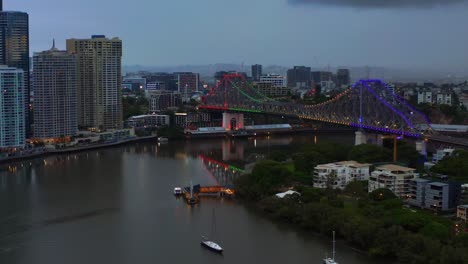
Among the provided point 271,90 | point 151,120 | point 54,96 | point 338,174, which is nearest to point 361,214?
point 338,174

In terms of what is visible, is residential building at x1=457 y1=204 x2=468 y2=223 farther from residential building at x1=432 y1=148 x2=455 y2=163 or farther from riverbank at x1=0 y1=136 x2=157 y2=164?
riverbank at x1=0 y1=136 x2=157 y2=164

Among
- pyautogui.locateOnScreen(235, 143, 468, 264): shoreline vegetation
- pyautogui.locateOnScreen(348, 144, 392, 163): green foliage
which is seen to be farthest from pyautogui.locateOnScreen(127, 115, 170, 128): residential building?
pyautogui.locateOnScreen(348, 144, 392, 163): green foliage

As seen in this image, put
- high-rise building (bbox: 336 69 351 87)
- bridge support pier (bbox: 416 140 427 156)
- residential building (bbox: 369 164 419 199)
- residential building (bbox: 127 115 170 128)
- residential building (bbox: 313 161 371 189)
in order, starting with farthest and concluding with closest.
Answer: high-rise building (bbox: 336 69 351 87)
residential building (bbox: 127 115 170 128)
bridge support pier (bbox: 416 140 427 156)
residential building (bbox: 313 161 371 189)
residential building (bbox: 369 164 419 199)

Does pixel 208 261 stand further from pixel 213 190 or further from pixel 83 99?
pixel 83 99

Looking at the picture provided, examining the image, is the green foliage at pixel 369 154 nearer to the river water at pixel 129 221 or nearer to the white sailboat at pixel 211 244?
the river water at pixel 129 221

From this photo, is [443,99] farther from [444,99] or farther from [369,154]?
[369,154]

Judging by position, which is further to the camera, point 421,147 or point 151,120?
point 151,120

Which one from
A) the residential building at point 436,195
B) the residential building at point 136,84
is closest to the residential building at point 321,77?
the residential building at point 136,84
